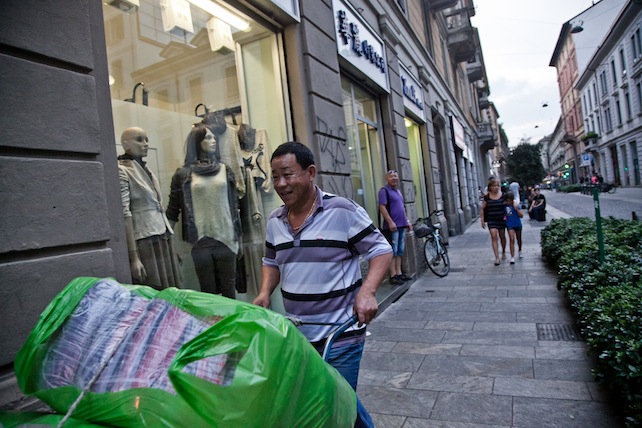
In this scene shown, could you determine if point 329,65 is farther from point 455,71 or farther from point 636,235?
point 455,71

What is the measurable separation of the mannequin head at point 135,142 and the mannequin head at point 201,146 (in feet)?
1.63

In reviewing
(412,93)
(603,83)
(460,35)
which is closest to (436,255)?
(412,93)

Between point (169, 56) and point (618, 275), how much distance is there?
4.86 meters

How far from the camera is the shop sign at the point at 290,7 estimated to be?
190 inches

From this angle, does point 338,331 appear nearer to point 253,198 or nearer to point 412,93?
point 253,198

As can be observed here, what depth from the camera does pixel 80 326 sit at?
1.32 meters

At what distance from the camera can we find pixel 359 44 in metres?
7.09

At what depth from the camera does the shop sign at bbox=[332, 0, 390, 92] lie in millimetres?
6430

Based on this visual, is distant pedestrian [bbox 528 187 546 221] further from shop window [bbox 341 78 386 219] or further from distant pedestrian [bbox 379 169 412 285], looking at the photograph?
distant pedestrian [bbox 379 169 412 285]

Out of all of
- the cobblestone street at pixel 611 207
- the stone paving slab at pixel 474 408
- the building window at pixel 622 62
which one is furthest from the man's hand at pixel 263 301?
the building window at pixel 622 62

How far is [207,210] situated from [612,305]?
11.2 ft

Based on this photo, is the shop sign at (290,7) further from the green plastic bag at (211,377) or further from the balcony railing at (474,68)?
the balcony railing at (474,68)

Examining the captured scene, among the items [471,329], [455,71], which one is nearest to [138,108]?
[471,329]

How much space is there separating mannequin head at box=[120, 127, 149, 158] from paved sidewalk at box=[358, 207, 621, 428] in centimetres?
265
